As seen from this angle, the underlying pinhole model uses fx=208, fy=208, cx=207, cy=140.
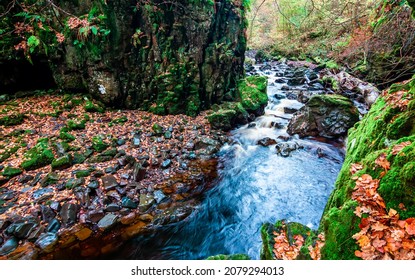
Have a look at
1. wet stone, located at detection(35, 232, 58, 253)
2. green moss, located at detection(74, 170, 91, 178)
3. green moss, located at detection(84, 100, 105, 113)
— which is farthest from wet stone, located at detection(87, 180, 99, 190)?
green moss, located at detection(84, 100, 105, 113)

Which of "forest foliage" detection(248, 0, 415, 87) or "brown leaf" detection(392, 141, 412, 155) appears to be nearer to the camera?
"brown leaf" detection(392, 141, 412, 155)

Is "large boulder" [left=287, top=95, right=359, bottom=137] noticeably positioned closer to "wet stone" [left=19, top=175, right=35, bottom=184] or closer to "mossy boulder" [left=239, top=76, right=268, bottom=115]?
"mossy boulder" [left=239, top=76, right=268, bottom=115]

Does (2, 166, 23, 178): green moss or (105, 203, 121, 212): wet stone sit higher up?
(2, 166, 23, 178): green moss

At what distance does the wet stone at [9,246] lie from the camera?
13.1 feet

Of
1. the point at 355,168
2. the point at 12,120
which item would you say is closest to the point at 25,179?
the point at 12,120

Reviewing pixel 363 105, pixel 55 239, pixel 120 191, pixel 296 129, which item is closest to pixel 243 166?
pixel 296 129

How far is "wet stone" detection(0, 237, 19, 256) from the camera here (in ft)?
13.1

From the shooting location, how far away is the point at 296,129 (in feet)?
30.5

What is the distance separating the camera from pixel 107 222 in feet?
15.7

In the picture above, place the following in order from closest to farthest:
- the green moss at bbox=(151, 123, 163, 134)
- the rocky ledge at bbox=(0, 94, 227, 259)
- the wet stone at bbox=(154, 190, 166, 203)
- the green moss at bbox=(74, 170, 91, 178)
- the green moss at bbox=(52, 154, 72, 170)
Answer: the rocky ledge at bbox=(0, 94, 227, 259) < the wet stone at bbox=(154, 190, 166, 203) < the green moss at bbox=(74, 170, 91, 178) < the green moss at bbox=(52, 154, 72, 170) < the green moss at bbox=(151, 123, 163, 134)

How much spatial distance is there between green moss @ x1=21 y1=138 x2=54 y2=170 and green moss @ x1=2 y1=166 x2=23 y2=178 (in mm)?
158

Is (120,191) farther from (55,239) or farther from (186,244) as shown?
(186,244)

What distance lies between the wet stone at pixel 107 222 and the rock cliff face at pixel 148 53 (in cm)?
526

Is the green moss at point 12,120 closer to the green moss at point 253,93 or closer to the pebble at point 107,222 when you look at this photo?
the pebble at point 107,222
